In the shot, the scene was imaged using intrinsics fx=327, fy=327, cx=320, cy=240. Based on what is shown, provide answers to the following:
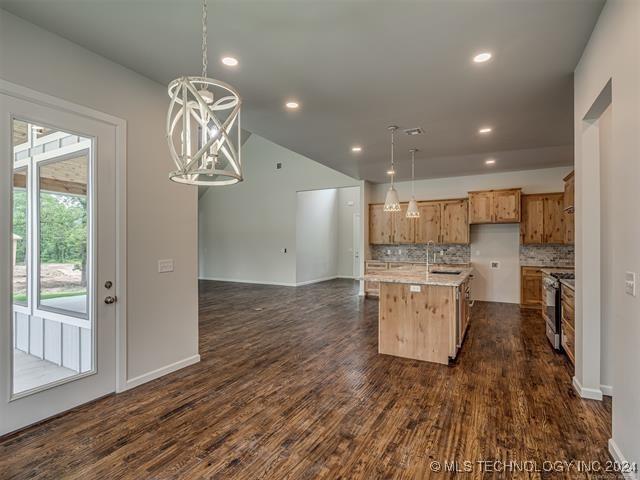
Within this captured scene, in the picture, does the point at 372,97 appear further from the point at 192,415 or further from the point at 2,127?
the point at 192,415

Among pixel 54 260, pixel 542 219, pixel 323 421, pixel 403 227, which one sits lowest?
pixel 323 421

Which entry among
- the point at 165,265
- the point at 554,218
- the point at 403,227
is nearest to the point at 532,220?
the point at 554,218

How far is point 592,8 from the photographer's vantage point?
7.01 feet

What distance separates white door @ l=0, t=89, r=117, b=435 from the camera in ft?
7.45

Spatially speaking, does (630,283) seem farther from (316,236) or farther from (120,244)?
(316,236)

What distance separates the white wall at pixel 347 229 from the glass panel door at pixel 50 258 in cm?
972

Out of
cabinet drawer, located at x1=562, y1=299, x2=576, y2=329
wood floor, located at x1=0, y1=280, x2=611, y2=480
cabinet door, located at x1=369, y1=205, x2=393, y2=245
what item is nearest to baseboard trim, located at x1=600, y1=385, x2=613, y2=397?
wood floor, located at x1=0, y1=280, x2=611, y2=480

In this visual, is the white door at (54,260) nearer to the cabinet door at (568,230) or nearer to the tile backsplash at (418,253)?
the tile backsplash at (418,253)

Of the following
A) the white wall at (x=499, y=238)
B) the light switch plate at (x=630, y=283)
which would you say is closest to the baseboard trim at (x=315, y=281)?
the white wall at (x=499, y=238)

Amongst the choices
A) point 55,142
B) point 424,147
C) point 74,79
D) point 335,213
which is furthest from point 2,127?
point 335,213

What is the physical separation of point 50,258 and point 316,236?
8.48 m

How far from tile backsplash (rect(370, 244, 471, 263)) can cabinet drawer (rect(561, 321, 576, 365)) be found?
12.5 feet

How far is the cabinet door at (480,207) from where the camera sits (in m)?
6.92

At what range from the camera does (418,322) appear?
12.5 feet
